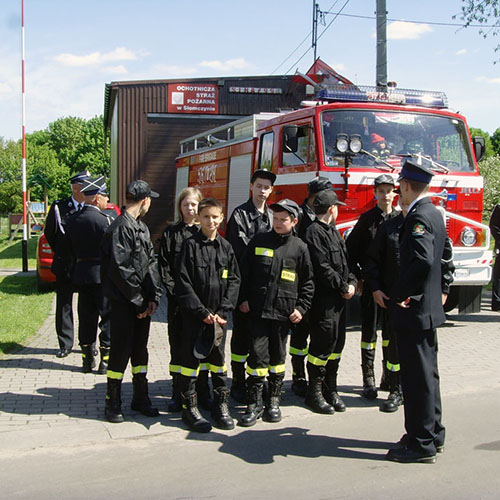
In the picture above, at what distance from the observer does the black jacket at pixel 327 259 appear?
561 cm

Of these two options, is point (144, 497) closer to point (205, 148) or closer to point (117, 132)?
point (205, 148)

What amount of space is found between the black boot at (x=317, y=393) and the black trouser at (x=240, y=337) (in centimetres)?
66

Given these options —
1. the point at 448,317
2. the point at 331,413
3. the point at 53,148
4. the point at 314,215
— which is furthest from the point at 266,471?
the point at 53,148

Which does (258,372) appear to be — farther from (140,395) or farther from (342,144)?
(342,144)

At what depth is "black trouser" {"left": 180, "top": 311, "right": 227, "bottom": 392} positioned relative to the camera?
17.2ft

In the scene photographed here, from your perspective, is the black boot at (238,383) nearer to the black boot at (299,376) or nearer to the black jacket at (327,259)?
the black boot at (299,376)

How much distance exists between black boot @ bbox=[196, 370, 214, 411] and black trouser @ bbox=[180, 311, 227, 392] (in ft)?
0.98

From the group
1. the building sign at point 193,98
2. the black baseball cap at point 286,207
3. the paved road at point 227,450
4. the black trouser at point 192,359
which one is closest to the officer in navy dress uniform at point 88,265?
the paved road at point 227,450

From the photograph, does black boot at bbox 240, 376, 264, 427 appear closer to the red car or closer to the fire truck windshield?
the fire truck windshield

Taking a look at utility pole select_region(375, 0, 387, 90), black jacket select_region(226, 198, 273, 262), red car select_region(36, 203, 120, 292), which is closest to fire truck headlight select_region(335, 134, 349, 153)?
black jacket select_region(226, 198, 273, 262)

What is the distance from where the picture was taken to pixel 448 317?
34.1ft

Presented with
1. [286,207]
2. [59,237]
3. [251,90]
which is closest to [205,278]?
[286,207]

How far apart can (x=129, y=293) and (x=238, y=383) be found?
1.42m

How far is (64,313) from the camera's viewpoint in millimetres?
7617
